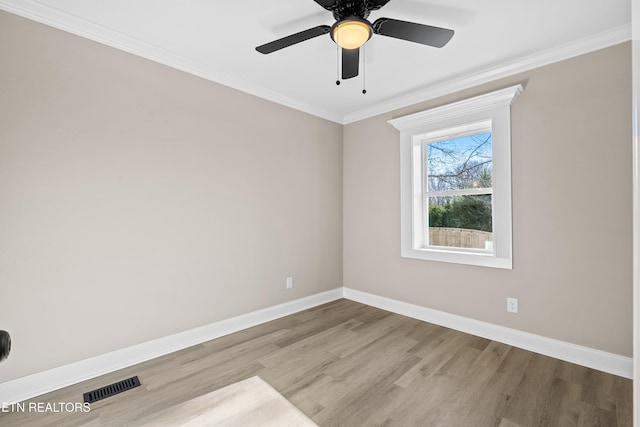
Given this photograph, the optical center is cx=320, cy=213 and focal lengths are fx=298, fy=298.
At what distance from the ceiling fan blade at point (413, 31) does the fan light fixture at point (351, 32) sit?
115mm

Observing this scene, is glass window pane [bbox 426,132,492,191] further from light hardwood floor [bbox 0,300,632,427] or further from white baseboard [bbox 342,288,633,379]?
light hardwood floor [bbox 0,300,632,427]

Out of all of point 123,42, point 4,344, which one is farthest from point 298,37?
point 4,344

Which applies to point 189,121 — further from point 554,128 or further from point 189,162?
point 554,128

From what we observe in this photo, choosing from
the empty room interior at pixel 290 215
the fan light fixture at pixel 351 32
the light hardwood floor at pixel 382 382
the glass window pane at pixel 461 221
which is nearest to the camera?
the fan light fixture at pixel 351 32

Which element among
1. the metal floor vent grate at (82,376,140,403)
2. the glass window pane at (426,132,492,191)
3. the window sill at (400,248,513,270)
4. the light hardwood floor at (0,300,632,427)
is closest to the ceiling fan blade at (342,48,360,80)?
the glass window pane at (426,132,492,191)

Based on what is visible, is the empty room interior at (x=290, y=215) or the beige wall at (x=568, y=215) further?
the beige wall at (x=568, y=215)

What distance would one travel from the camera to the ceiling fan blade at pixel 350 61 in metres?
2.00

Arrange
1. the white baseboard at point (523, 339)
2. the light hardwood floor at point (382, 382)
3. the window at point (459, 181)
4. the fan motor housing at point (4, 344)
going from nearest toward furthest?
1. the fan motor housing at point (4, 344)
2. the light hardwood floor at point (382, 382)
3. the white baseboard at point (523, 339)
4. the window at point (459, 181)

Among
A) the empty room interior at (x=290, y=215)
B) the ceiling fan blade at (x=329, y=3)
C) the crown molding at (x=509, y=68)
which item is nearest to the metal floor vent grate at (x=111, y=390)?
the empty room interior at (x=290, y=215)

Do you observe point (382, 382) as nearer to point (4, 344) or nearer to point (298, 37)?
point (4, 344)

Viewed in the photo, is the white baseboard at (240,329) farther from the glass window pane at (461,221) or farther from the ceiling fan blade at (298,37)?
the ceiling fan blade at (298,37)

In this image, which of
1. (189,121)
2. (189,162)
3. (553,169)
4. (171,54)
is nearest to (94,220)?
(189,162)

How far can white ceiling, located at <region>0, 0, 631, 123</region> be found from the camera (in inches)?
79.3

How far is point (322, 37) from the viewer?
93.2 inches
